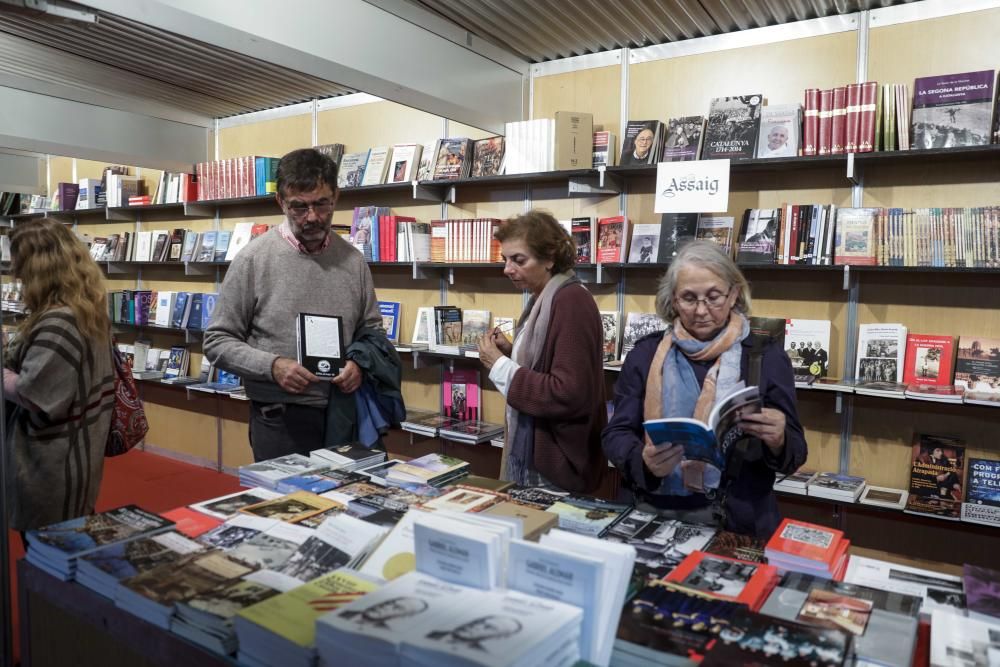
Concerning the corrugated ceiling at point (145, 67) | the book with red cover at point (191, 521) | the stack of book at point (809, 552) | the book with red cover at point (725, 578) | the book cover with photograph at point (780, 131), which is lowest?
the book with red cover at point (191, 521)

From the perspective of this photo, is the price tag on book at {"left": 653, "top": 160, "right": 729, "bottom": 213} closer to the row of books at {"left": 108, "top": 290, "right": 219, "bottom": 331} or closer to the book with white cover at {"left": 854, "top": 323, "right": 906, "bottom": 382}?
the book with white cover at {"left": 854, "top": 323, "right": 906, "bottom": 382}

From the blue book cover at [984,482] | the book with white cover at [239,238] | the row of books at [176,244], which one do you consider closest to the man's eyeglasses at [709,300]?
the blue book cover at [984,482]

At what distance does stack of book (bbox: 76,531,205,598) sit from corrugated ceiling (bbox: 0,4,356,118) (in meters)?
3.12

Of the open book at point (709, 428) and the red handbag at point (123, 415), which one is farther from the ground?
the open book at point (709, 428)

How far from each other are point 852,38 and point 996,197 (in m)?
1.02

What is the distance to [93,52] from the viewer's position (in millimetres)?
4379

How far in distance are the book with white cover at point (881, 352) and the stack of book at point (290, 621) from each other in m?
2.94

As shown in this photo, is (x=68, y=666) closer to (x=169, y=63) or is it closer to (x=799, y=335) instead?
(x=799, y=335)

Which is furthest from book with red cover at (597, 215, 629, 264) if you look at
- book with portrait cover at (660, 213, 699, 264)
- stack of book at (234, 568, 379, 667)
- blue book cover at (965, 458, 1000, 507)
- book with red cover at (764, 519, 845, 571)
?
stack of book at (234, 568, 379, 667)

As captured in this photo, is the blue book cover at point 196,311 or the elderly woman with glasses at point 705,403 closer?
the elderly woman with glasses at point 705,403

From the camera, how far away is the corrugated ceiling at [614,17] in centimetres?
343

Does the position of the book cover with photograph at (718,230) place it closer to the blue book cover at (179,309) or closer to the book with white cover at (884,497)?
the book with white cover at (884,497)

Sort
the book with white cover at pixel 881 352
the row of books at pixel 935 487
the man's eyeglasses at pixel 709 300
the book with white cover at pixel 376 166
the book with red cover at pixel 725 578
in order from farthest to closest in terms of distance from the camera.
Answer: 1. the book with white cover at pixel 376 166
2. the book with white cover at pixel 881 352
3. the row of books at pixel 935 487
4. the man's eyeglasses at pixel 709 300
5. the book with red cover at pixel 725 578

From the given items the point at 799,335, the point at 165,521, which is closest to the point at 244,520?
the point at 165,521
